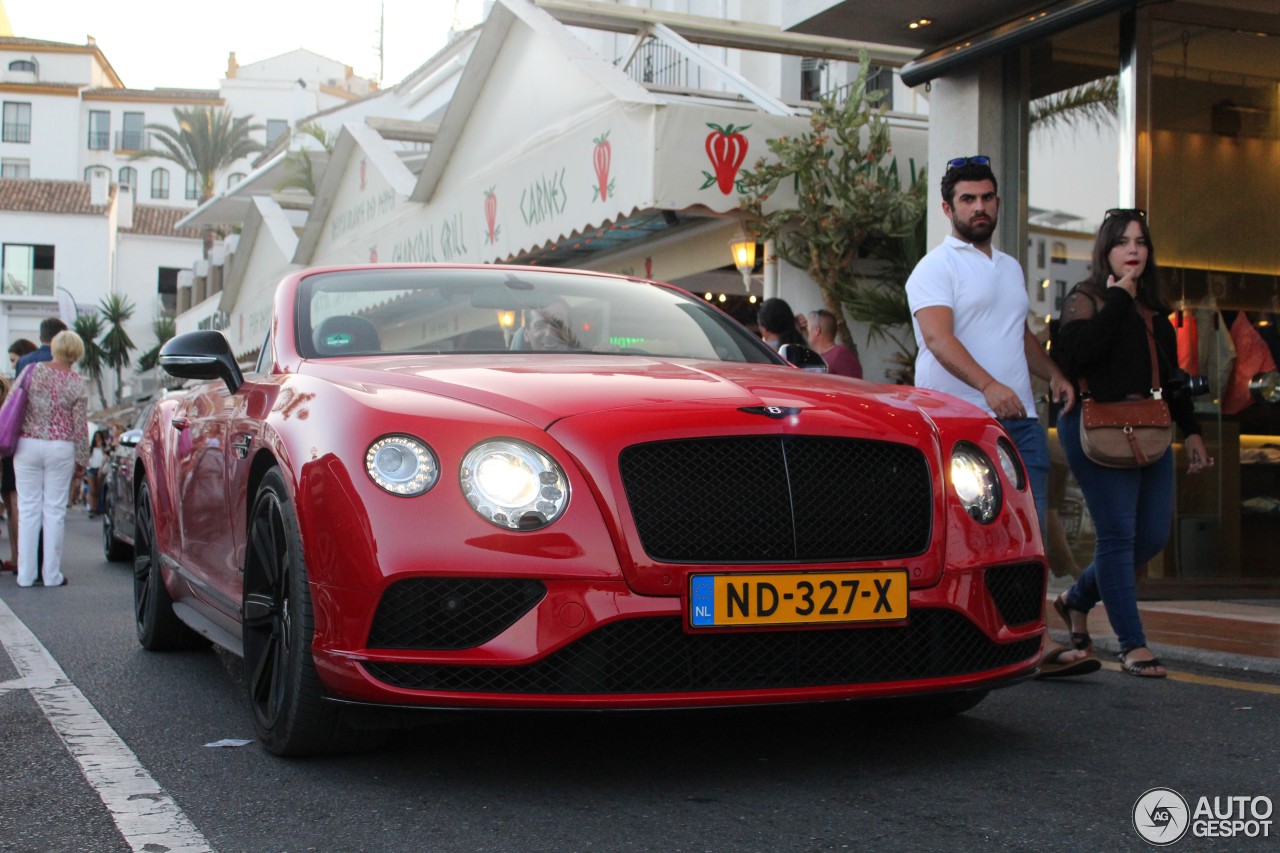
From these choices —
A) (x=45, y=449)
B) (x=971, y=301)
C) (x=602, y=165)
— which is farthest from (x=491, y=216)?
(x=971, y=301)

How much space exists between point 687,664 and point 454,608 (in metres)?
0.53

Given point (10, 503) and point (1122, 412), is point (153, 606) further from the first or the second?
point (10, 503)

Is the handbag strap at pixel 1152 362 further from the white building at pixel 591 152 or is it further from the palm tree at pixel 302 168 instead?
the palm tree at pixel 302 168

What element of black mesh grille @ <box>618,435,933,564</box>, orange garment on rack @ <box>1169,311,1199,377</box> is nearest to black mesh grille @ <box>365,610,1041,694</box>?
black mesh grille @ <box>618,435,933,564</box>

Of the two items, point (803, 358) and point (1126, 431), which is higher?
point (803, 358)

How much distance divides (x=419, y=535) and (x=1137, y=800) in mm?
1688

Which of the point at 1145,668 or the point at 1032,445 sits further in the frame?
the point at 1145,668

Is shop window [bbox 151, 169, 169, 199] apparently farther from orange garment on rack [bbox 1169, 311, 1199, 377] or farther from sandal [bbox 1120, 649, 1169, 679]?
sandal [bbox 1120, 649, 1169, 679]

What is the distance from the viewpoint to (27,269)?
67750mm

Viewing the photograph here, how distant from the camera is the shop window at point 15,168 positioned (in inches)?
3103

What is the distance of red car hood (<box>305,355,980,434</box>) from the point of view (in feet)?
11.7

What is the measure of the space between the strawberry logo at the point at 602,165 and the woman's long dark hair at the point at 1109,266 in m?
6.03

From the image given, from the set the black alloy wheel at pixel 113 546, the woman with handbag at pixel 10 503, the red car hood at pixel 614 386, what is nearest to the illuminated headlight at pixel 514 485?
the red car hood at pixel 614 386

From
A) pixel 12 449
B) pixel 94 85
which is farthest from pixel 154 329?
pixel 12 449
